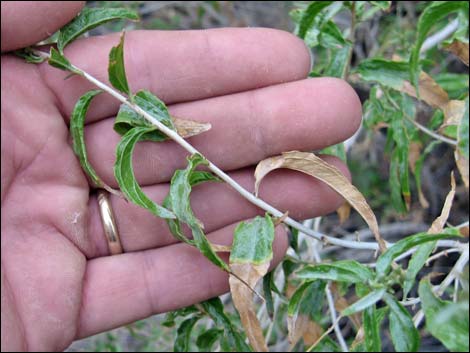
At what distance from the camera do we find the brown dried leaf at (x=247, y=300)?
3.77 ft

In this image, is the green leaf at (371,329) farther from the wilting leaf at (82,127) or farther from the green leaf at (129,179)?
the wilting leaf at (82,127)

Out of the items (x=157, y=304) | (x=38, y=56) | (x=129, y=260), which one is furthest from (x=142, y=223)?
(x=38, y=56)

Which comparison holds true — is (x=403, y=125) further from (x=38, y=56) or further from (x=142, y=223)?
(x=38, y=56)

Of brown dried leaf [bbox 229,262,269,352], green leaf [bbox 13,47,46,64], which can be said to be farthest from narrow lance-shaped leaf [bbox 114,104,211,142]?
brown dried leaf [bbox 229,262,269,352]

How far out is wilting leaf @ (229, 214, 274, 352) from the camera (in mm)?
1145

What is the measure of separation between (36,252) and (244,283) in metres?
0.53

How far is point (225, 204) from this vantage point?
1419mm

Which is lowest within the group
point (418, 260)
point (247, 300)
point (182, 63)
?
point (247, 300)

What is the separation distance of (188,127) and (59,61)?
1.03ft

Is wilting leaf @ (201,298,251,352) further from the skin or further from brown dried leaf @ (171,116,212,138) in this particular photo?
brown dried leaf @ (171,116,212,138)

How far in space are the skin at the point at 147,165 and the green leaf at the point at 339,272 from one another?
1.04ft

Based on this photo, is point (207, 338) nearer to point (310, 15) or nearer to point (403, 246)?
point (403, 246)

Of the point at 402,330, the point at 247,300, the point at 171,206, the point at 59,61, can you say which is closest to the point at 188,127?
the point at 171,206

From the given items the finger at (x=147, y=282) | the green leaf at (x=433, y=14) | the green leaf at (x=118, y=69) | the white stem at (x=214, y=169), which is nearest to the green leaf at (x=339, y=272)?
the white stem at (x=214, y=169)
